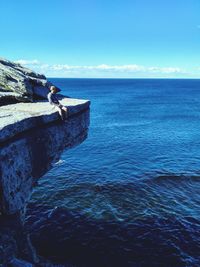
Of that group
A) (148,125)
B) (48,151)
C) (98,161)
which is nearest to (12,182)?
(48,151)

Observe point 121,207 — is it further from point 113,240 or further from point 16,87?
point 16,87

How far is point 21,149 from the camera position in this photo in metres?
12.1

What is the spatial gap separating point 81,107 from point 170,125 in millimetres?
45742

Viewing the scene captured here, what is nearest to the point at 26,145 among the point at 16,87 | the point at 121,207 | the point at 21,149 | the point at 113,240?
the point at 21,149

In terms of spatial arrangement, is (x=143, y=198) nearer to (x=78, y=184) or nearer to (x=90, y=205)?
(x=90, y=205)

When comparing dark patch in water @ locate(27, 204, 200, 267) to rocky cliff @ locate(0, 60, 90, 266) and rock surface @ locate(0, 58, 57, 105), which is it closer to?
rocky cliff @ locate(0, 60, 90, 266)

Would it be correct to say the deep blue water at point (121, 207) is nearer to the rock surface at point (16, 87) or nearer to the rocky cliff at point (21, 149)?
the rocky cliff at point (21, 149)

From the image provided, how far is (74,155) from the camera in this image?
4075 centimetres

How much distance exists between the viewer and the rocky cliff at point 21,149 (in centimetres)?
1137

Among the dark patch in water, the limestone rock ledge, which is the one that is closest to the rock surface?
the limestone rock ledge

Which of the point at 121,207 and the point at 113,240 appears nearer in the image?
the point at 113,240

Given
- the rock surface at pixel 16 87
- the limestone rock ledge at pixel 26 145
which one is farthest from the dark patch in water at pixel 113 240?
the rock surface at pixel 16 87

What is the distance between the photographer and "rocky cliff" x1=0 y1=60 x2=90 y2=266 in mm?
11367

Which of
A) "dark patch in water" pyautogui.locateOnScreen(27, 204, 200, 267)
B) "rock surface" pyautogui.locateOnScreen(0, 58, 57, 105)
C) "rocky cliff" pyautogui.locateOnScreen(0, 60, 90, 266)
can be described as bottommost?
"dark patch in water" pyautogui.locateOnScreen(27, 204, 200, 267)
